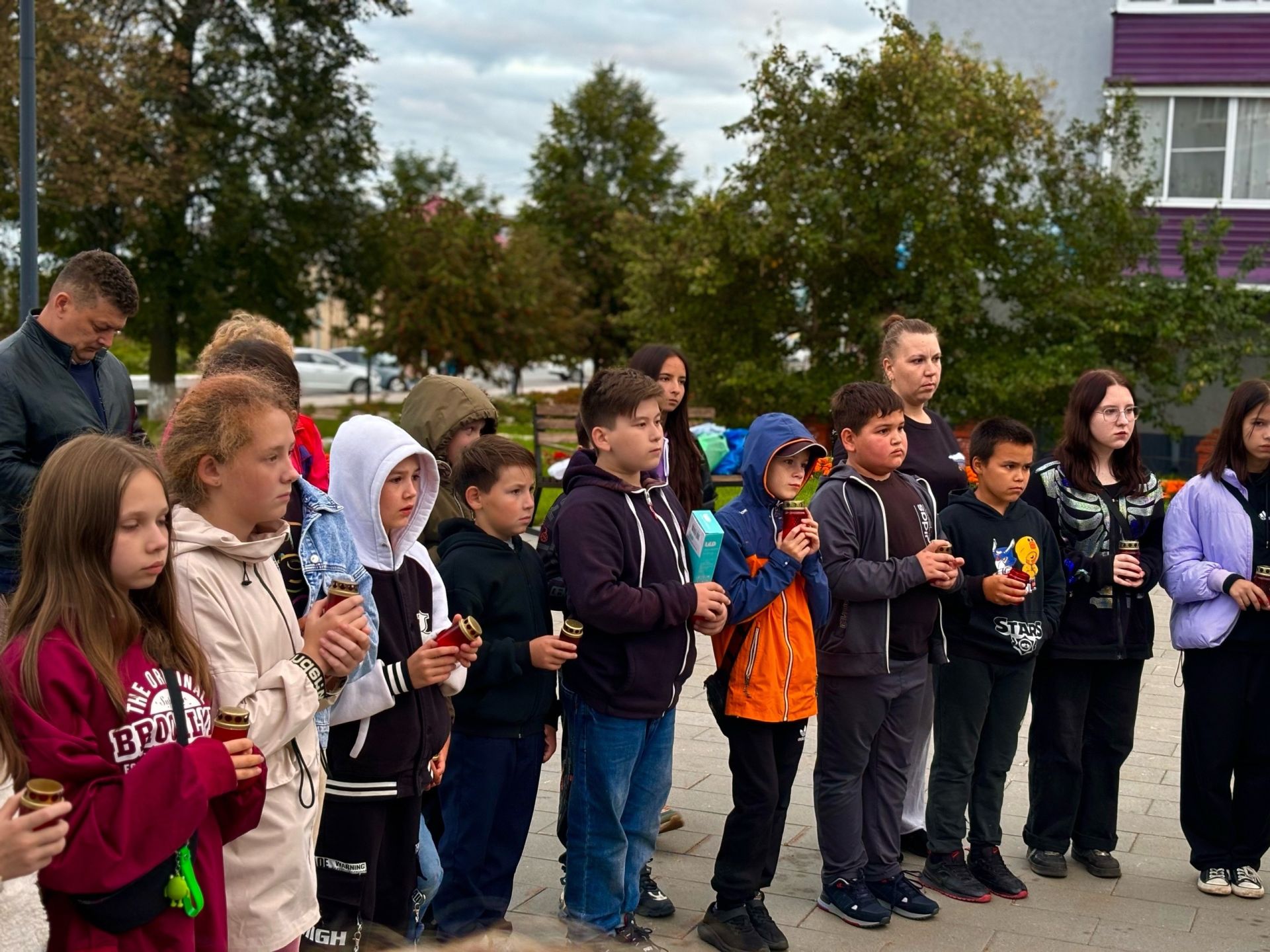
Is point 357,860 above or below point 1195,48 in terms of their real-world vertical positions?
below

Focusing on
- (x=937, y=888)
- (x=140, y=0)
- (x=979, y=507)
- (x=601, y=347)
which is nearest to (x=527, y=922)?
(x=937, y=888)

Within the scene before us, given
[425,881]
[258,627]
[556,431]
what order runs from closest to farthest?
1. [258,627]
2. [425,881]
3. [556,431]

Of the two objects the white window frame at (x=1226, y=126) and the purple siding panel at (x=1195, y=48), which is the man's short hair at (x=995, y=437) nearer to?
the white window frame at (x=1226, y=126)

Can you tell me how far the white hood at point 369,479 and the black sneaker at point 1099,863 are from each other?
11.1 feet

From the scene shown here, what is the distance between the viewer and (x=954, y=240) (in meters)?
19.4

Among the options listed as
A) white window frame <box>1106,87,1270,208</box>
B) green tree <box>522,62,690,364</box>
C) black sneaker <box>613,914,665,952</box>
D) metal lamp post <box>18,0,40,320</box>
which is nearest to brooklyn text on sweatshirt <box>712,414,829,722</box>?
black sneaker <box>613,914,665,952</box>

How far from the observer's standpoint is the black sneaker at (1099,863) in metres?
5.52

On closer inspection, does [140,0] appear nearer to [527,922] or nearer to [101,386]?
[101,386]

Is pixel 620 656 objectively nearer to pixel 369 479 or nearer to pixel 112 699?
pixel 369 479

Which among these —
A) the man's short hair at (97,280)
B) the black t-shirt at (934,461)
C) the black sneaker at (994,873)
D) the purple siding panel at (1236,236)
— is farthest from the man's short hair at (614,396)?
the purple siding panel at (1236,236)

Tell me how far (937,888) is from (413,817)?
2.41 metres

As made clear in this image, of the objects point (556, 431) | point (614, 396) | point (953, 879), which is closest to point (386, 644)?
point (614, 396)

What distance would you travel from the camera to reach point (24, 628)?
8.87 feet

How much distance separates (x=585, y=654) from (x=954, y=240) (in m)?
16.2
